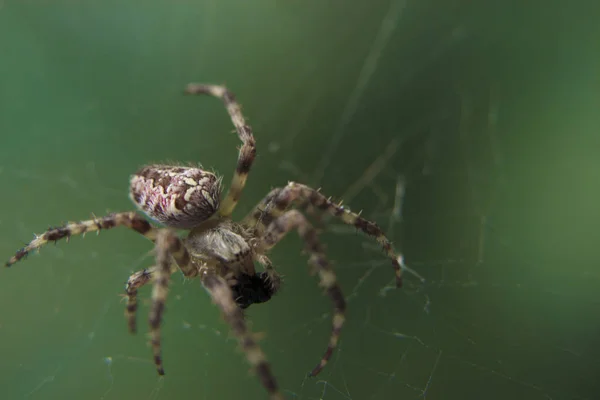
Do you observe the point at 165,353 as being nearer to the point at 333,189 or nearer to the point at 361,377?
the point at 361,377

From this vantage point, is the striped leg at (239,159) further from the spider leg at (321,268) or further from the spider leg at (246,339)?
the spider leg at (246,339)

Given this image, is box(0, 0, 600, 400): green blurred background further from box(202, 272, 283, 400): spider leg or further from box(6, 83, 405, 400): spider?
box(202, 272, 283, 400): spider leg

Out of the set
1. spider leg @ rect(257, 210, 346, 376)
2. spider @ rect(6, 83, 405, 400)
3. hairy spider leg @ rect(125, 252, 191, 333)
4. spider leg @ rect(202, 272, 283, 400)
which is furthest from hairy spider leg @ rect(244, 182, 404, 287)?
spider leg @ rect(202, 272, 283, 400)

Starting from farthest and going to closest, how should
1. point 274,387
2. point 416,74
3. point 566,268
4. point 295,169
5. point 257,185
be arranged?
point 416,74, point 295,169, point 257,185, point 566,268, point 274,387

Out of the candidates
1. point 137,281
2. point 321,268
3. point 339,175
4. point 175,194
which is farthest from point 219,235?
point 339,175

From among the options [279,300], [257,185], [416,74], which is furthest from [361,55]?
[279,300]

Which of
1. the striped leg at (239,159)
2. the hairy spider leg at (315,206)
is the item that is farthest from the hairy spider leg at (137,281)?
the striped leg at (239,159)
